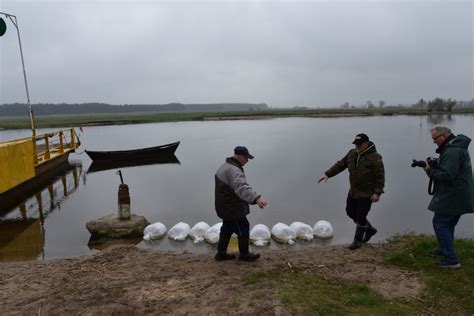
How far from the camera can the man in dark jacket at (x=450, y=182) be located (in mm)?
4566

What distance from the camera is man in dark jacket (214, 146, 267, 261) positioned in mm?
4867

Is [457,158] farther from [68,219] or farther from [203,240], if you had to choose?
[68,219]

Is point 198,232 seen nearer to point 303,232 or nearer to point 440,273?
point 303,232

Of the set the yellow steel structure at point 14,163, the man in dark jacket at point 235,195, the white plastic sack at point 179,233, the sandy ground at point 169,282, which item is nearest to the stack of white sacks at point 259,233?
the white plastic sack at point 179,233

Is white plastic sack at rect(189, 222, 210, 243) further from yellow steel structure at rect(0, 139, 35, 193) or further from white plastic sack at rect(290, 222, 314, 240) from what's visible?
yellow steel structure at rect(0, 139, 35, 193)

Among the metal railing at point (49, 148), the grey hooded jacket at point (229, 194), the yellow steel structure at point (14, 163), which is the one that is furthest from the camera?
the metal railing at point (49, 148)

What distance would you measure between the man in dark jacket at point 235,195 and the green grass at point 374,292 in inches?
29.0

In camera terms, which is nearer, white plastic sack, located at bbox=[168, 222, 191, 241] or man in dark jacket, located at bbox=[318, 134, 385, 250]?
man in dark jacket, located at bbox=[318, 134, 385, 250]

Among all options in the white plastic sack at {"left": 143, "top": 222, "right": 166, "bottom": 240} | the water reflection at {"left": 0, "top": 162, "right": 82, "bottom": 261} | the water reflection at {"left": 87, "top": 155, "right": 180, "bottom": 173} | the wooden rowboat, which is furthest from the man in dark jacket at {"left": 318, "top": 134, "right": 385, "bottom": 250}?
the wooden rowboat

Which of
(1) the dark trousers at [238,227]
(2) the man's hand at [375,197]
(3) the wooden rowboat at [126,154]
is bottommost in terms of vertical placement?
(3) the wooden rowboat at [126,154]

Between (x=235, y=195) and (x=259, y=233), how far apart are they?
2.81 metres

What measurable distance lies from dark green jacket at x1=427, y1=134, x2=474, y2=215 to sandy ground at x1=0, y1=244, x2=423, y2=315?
41.3 inches

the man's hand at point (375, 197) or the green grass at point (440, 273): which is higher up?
the man's hand at point (375, 197)

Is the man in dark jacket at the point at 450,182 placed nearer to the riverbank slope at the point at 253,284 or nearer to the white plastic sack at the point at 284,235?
the riverbank slope at the point at 253,284
